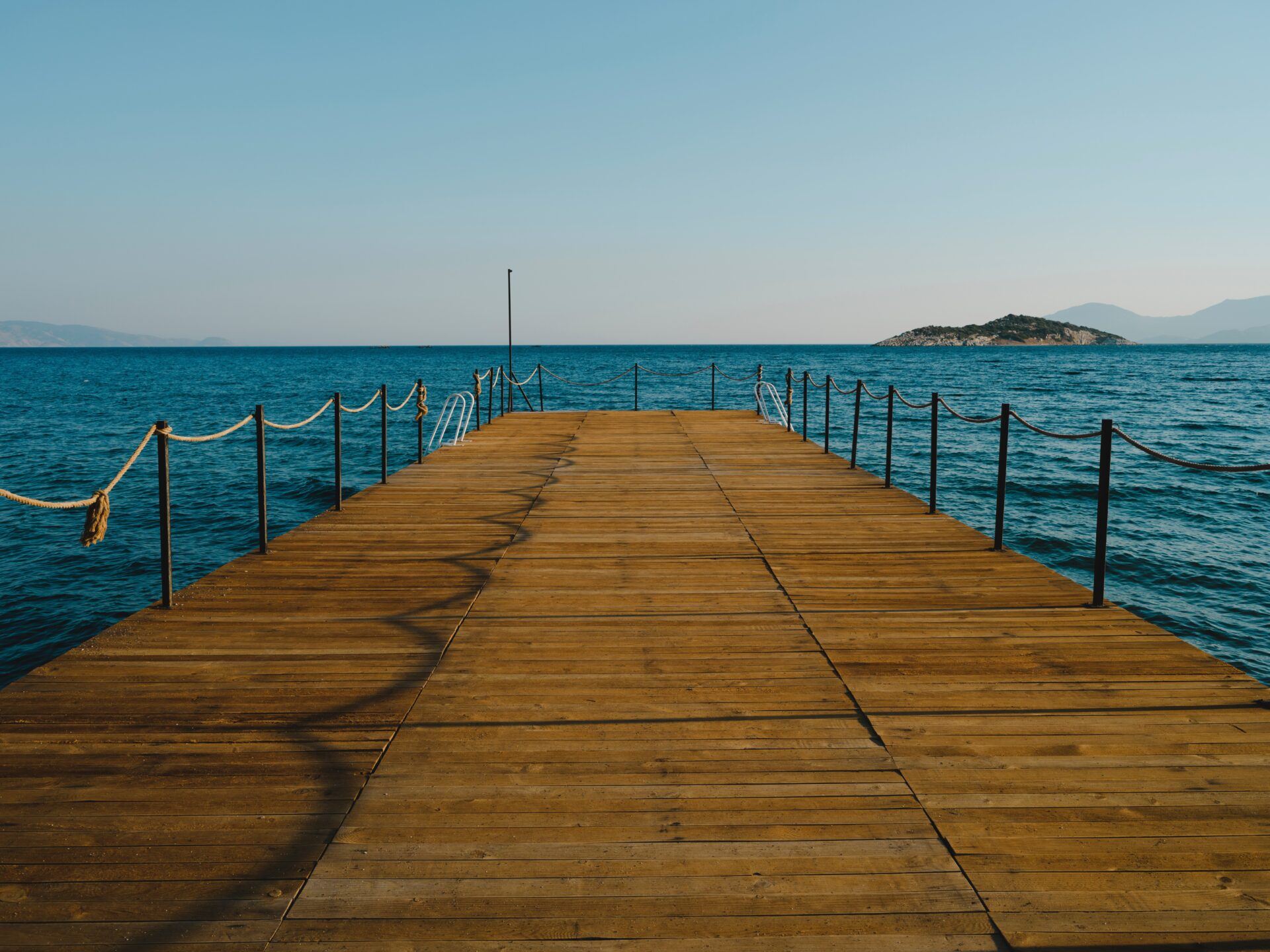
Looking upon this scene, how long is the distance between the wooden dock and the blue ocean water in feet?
20.4

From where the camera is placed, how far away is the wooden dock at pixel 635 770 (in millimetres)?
2518

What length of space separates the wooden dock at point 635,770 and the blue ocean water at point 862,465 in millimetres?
6224

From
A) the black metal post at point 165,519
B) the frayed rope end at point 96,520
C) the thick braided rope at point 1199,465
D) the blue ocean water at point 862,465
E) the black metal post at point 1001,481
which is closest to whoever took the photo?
the thick braided rope at point 1199,465

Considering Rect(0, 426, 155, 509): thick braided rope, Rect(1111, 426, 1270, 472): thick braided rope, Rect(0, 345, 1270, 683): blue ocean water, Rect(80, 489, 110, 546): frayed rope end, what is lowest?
Rect(0, 345, 1270, 683): blue ocean water

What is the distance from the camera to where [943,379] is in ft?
220

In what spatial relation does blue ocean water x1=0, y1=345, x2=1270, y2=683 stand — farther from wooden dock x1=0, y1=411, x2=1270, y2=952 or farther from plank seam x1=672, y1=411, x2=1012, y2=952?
plank seam x1=672, y1=411, x2=1012, y2=952

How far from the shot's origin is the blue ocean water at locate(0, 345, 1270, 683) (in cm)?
1127

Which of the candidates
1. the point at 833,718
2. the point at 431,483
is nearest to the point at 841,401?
the point at 431,483

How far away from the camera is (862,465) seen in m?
20.9

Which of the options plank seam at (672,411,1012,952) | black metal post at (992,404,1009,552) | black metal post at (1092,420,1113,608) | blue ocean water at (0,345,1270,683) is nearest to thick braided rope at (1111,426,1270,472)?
black metal post at (1092,420,1113,608)

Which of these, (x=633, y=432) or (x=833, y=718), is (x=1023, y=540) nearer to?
(x=633, y=432)

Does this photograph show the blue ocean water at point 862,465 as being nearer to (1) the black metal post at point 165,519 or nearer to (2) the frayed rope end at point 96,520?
(1) the black metal post at point 165,519

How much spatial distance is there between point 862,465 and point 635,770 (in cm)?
1853

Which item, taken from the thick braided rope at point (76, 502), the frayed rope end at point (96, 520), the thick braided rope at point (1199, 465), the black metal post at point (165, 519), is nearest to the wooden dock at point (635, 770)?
the black metal post at point (165, 519)
